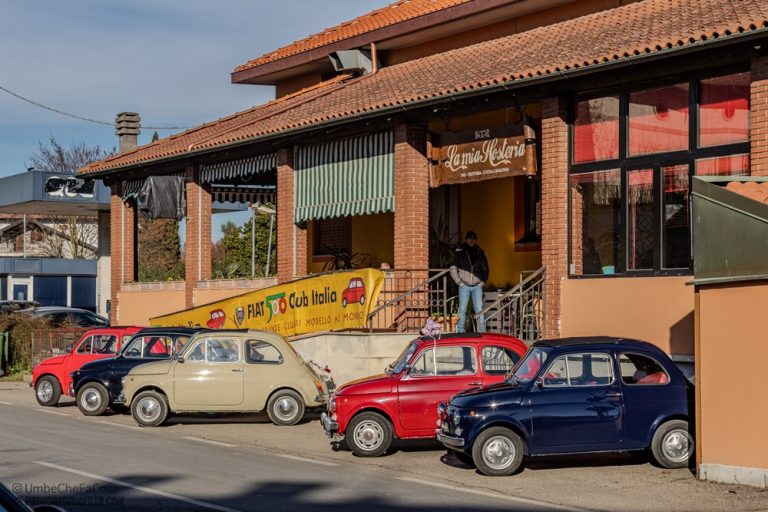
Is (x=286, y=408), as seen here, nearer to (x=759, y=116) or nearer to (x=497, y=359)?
(x=497, y=359)

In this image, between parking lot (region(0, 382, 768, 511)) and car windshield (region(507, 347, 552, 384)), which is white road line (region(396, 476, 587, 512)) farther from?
car windshield (region(507, 347, 552, 384))

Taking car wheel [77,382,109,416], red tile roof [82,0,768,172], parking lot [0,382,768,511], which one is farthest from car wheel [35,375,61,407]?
red tile roof [82,0,768,172]

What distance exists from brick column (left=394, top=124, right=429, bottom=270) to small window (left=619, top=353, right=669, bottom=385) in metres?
8.55

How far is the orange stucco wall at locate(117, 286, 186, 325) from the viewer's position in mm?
29328

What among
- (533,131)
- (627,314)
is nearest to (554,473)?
(627,314)

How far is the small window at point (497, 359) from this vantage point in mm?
15130

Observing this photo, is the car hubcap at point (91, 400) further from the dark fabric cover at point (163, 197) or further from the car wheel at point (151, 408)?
the dark fabric cover at point (163, 197)

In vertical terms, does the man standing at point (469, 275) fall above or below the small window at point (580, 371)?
above

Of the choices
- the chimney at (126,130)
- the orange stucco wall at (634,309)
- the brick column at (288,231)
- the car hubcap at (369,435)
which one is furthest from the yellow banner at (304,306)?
the chimney at (126,130)

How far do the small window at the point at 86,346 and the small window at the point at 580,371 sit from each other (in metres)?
11.8

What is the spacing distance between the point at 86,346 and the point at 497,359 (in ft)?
33.6

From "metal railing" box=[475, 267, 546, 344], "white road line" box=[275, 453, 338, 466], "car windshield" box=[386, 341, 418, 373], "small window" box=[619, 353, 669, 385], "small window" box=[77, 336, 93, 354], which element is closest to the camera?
"small window" box=[619, 353, 669, 385]

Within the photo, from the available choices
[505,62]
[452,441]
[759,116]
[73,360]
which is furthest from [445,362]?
[73,360]

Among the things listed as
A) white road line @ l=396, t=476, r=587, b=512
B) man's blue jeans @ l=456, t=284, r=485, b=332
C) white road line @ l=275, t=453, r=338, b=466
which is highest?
man's blue jeans @ l=456, t=284, r=485, b=332
